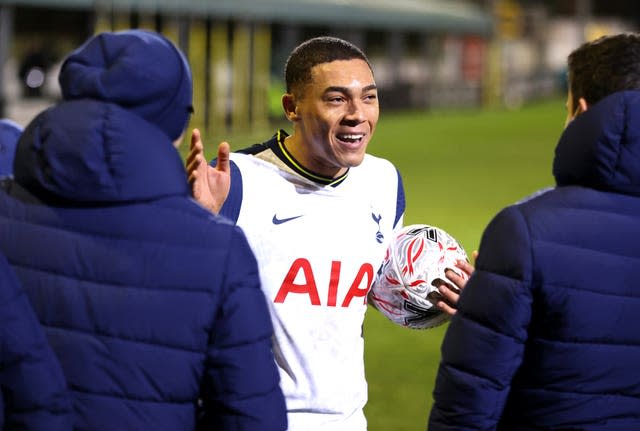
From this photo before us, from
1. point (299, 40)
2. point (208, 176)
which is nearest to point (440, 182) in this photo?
point (299, 40)

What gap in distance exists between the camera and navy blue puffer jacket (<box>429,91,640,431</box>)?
2.94 meters

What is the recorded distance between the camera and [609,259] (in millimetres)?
3008

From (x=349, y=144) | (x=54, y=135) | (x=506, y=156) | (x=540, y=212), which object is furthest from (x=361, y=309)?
(x=506, y=156)

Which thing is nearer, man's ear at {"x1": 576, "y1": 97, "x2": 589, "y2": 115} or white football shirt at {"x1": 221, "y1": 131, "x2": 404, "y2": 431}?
man's ear at {"x1": 576, "y1": 97, "x2": 589, "y2": 115}

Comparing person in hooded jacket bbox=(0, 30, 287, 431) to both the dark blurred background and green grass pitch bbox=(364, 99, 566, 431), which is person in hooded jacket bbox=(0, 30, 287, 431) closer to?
green grass pitch bbox=(364, 99, 566, 431)

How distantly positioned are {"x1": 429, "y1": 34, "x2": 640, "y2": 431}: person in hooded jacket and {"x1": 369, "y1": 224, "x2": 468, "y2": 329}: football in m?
0.92

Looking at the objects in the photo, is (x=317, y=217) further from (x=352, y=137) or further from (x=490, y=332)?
(x=490, y=332)

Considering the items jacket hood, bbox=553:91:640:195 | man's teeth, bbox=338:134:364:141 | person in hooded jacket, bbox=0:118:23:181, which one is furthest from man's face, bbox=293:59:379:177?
person in hooded jacket, bbox=0:118:23:181

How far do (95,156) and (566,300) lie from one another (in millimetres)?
1281

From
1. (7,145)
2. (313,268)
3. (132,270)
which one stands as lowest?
(313,268)

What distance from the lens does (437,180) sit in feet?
63.3

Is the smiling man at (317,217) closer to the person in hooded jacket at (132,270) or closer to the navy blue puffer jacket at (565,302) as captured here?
the navy blue puffer jacket at (565,302)

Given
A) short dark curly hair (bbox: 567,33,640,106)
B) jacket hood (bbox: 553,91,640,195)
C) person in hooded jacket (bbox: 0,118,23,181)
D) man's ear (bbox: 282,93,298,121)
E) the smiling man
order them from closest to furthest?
jacket hood (bbox: 553,91,640,195) → short dark curly hair (bbox: 567,33,640,106) → the smiling man → man's ear (bbox: 282,93,298,121) → person in hooded jacket (bbox: 0,118,23,181)

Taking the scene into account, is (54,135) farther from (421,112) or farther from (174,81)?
(421,112)
